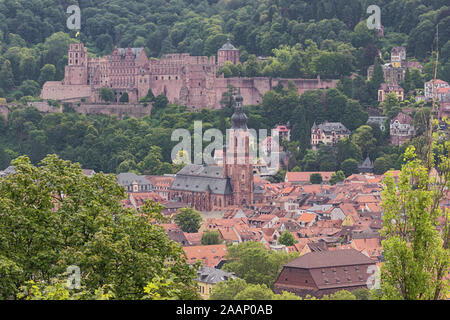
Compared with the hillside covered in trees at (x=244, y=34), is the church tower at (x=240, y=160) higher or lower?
lower

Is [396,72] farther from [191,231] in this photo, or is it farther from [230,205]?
[191,231]

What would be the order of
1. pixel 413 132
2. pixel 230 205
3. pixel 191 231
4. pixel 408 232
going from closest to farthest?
1. pixel 408 232
2. pixel 191 231
3. pixel 230 205
4. pixel 413 132

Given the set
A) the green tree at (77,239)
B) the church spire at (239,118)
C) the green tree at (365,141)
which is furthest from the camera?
the green tree at (365,141)

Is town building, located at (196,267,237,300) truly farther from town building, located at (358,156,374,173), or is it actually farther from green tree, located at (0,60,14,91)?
green tree, located at (0,60,14,91)

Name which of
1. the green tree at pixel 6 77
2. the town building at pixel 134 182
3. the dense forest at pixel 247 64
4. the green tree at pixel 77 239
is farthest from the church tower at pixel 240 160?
the green tree at pixel 77 239

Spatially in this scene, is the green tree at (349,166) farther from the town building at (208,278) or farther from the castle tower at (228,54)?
the town building at (208,278)
